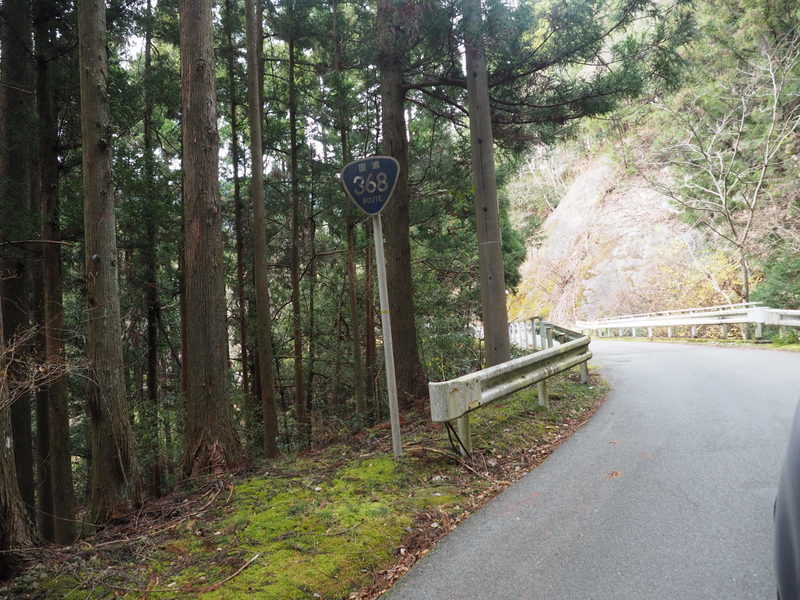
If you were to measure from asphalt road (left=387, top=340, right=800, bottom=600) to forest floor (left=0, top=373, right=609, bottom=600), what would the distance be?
0.26m

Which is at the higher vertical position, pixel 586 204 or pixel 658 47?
pixel 586 204

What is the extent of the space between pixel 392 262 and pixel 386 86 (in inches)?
120

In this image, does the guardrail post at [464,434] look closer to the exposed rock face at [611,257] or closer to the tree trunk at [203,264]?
the tree trunk at [203,264]

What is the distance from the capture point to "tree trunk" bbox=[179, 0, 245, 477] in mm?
6113

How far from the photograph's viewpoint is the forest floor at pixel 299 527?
121 inches

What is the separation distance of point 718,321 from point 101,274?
18.2 m

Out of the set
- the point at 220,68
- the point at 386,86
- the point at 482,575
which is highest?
the point at 220,68

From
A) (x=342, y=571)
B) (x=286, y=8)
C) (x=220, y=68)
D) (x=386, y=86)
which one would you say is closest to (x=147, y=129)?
(x=220, y=68)

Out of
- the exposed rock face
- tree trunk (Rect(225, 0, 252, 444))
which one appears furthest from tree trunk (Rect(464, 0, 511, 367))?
the exposed rock face

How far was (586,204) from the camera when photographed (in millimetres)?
37531

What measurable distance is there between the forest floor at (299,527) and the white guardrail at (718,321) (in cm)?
1167

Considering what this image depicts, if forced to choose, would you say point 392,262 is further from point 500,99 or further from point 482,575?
point 482,575

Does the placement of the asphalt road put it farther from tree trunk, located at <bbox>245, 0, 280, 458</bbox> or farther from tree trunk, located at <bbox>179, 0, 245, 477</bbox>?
tree trunk, located at <bbox>245, 0, 280, 458</bbox>

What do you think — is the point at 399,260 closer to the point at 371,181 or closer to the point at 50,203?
the point at 371,181
